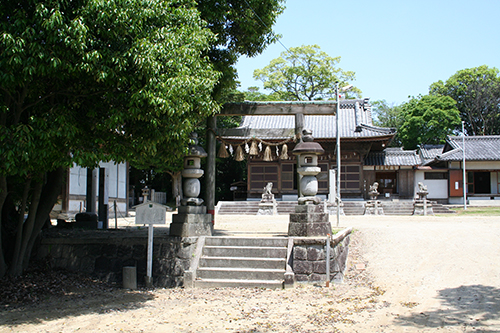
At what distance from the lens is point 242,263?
343 inches

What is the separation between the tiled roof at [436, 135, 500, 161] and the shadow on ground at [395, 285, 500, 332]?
24.0m

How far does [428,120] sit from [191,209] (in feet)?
104

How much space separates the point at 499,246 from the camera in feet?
33.6

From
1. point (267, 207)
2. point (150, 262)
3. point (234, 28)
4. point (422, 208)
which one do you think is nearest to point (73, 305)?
point (150, 262)

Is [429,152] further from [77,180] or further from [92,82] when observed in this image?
[92,82]

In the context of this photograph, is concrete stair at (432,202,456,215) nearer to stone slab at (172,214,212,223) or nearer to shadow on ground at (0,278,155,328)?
stone slab at (172,214,212,223)

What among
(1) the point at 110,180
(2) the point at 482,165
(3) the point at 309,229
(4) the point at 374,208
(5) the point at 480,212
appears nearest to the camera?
(3) the point at 309,229

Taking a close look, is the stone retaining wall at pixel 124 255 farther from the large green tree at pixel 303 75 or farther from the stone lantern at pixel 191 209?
the large green tree at pixel 303 75

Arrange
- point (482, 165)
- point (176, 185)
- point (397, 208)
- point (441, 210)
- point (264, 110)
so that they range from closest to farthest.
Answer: point (264, 110)
point (441, 210)
point (397, 208)
point (482, 165)
point (176, 185)

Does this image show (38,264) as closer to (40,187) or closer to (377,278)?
(40,187)

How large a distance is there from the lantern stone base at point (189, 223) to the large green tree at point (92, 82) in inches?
77.2

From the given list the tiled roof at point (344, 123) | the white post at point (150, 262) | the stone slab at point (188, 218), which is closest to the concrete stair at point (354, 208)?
the tiled roof at point (344, 123)

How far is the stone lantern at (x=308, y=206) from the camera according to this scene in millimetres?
8688

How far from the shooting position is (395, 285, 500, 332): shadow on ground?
5844 mm
